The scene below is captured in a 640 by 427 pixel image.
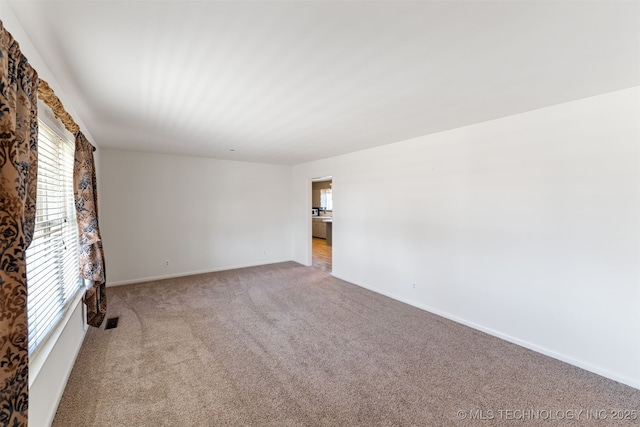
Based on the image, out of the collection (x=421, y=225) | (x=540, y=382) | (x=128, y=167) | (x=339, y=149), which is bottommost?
(x=540, y=382)

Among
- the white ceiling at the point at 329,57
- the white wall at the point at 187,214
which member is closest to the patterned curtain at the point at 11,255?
the white ceiling at the point at 329,57

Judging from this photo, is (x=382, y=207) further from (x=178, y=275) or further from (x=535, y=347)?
(x=178, y=275)

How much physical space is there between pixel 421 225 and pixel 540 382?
1.93 m

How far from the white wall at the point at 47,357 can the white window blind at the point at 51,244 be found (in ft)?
0.27

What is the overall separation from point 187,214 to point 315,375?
404 centimetres

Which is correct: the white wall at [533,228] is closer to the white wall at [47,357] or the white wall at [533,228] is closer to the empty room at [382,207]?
the empty room at [382,207]

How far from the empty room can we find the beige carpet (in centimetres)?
2

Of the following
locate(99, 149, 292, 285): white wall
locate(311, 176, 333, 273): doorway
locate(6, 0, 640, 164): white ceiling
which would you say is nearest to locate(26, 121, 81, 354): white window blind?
locate(6, 0, 640, 164): white ceiling

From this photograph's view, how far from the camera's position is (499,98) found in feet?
7.38

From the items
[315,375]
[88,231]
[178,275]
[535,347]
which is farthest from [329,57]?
[178,275]

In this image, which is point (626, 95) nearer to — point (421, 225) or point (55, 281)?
point (421, 225)

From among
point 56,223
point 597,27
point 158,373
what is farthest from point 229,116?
point 597,27

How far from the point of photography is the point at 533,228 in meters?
2.58

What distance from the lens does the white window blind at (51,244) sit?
5.43 ft
